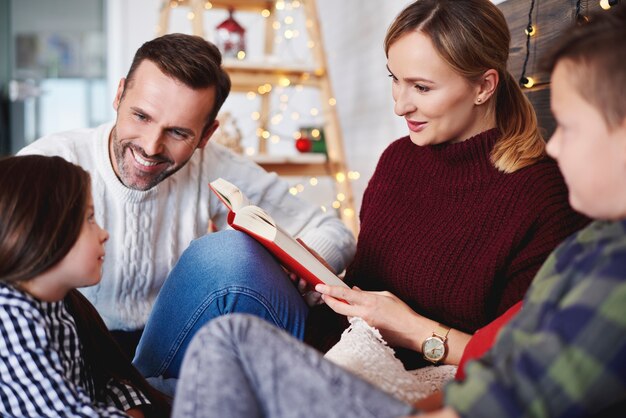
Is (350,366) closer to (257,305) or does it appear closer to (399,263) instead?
(257,305)

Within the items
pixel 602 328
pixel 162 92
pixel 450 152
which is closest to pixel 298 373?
pixel 602 328

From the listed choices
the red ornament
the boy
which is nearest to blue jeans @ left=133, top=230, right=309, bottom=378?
the boy

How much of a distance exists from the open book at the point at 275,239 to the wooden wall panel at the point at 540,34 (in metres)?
0.59

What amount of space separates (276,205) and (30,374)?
92cm

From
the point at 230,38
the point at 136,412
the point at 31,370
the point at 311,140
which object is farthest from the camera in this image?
the point at 311,140

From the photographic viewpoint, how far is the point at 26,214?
3.37 ft

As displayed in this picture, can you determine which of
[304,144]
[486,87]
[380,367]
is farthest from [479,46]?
[304,144]

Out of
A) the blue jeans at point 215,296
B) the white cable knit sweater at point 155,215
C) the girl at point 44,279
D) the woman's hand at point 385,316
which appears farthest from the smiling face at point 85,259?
the white cable knit sweater at point 155,215

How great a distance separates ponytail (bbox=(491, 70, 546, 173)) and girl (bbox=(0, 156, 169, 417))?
28.5 inches

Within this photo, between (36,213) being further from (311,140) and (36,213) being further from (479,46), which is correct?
(311,140)

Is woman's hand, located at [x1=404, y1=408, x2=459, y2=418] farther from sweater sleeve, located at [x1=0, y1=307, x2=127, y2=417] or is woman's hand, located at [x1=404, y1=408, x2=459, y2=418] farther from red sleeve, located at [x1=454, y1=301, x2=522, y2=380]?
sweater sleeve, located at [x1=0, y1=307, x2=127, y2=417]

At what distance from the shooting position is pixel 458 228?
1.34 metres

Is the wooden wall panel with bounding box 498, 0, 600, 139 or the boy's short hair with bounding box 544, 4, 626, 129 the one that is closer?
the boy's short hair with bounding box 544, 4, 626, 129

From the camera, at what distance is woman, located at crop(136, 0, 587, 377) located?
1.24m
